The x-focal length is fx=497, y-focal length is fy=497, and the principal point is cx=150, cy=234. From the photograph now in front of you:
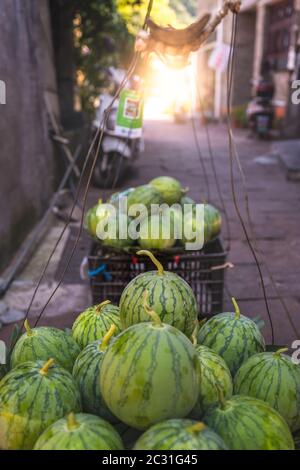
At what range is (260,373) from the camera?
1.52 m

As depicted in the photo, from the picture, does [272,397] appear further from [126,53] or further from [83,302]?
[126,53]

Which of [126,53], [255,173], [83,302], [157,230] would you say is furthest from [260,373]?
[126,53]

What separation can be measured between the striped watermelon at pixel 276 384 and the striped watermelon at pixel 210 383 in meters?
0.07

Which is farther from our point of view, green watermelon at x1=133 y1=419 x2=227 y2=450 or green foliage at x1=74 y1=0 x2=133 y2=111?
green foliage at x1=74 y1=0 x2=133 y2=111

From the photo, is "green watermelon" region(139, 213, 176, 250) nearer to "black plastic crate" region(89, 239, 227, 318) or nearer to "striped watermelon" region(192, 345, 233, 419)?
"black plastic crate" region(89, 239, 227, 318)

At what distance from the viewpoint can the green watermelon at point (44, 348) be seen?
1.63m

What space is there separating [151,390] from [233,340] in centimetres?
55

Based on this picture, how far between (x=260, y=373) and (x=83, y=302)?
9.54ft

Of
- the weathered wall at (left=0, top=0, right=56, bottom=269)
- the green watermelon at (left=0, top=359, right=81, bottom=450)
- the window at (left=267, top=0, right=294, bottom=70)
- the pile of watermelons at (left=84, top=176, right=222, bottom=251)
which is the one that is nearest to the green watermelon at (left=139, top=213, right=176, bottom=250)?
the pile of watermelons at (left=84, top=176, right=222, bottom=251)

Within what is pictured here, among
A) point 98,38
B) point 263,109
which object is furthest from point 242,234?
point 263,109

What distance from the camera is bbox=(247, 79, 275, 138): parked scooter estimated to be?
44.8 ft

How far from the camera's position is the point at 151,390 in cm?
125

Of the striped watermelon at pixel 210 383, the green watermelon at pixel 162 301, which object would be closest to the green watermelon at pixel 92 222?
the green watermelon at pixel 162 301

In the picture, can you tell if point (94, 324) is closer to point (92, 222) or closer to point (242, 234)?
point (92, 222)
